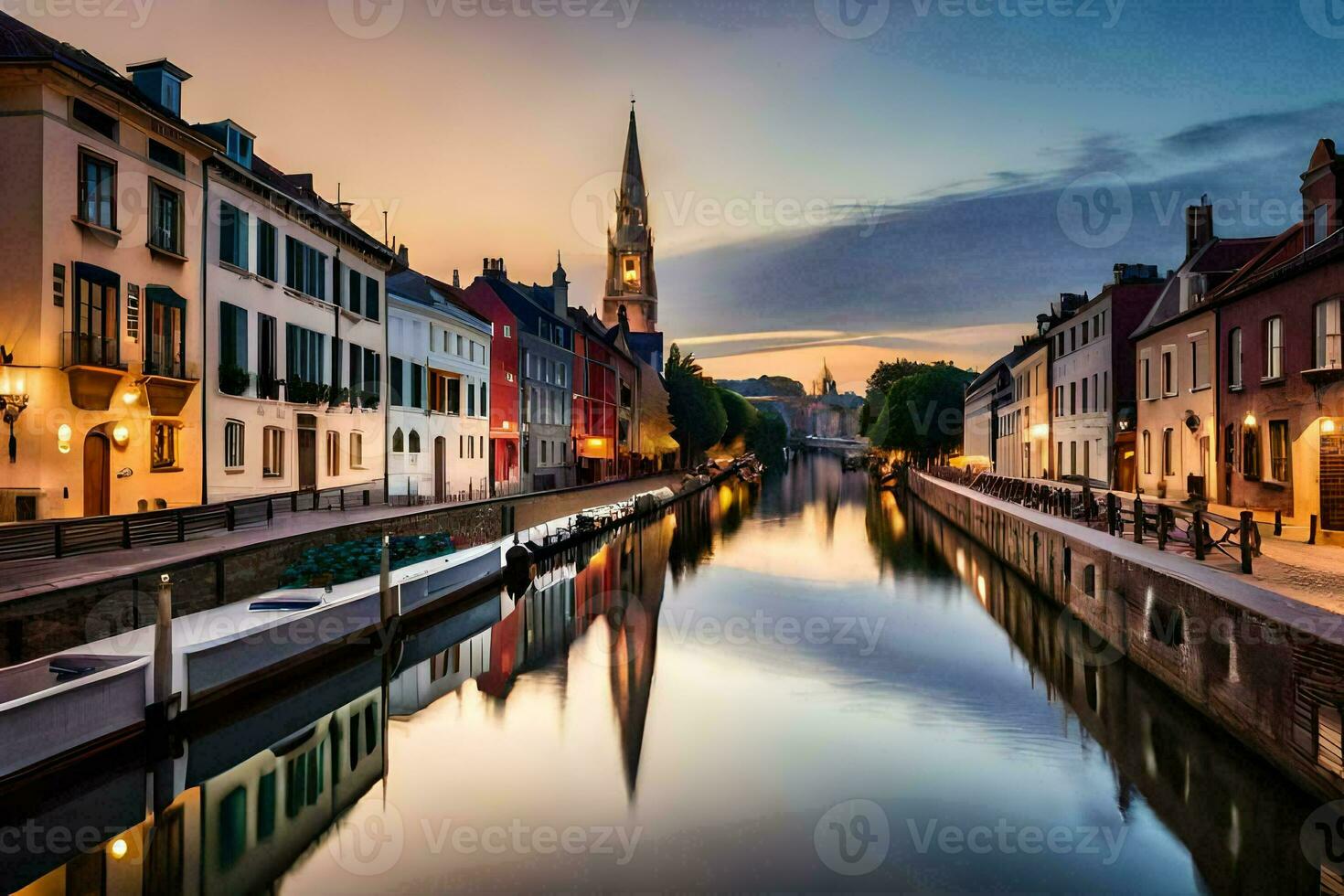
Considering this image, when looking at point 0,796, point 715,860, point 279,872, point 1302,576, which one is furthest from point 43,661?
point 1302,576

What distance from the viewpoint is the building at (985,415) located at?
189 ft

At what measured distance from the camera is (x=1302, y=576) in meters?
12.4

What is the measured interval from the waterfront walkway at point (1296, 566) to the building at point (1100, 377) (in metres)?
11.7

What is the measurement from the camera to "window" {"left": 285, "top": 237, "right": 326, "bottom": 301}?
80.9 ft

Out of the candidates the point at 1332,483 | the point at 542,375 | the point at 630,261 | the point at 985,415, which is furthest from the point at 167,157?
the point at 630,261

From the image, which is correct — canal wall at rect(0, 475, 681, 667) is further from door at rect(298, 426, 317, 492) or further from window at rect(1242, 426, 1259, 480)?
window at rect(1242, 426, 1259, 480)

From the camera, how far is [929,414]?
75.9 metres

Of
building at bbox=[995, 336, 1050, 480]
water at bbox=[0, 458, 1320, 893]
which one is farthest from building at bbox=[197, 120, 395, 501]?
building at bbox=[995, 336, 1050, 480]

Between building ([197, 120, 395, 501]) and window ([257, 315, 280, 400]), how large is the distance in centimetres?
3

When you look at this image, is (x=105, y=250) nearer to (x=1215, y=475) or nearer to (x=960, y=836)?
(x=960, y=836)

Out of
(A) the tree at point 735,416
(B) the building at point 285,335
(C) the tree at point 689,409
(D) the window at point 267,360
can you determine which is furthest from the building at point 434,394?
(A) the tree at point 735,416

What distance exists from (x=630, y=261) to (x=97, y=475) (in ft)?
335

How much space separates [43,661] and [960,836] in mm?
10949

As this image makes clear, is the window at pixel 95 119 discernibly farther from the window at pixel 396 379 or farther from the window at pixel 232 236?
the window at pixel 396 379
